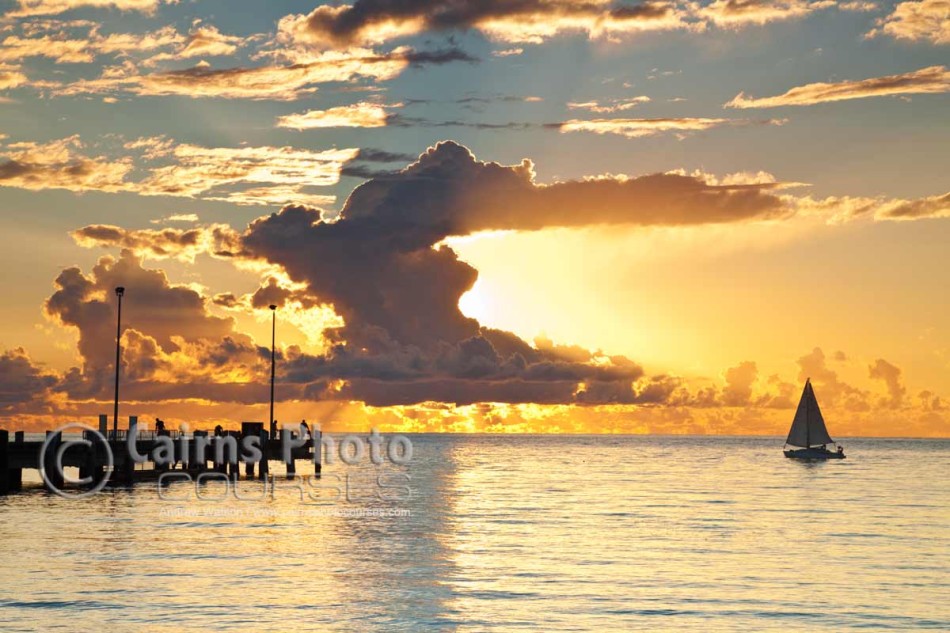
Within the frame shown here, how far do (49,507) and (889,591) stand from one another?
47959 mm

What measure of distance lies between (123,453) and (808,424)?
106 meters

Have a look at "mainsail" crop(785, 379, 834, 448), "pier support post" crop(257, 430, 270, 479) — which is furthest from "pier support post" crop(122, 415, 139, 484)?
"mainsail" crop(785, 379, 834, 448)

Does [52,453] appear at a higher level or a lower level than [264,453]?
higher

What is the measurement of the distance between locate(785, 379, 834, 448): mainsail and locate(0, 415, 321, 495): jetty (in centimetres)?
8005

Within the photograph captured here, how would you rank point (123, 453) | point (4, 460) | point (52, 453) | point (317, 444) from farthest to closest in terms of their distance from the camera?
point (317, 444)
point (123, 453)
point (4, 460)
point (52, 453)

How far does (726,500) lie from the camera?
278 ft

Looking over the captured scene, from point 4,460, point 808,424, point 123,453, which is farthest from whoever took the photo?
point 808,424

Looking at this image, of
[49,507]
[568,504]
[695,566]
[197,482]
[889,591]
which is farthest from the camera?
[197,482]

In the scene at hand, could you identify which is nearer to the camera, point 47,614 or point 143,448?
point 47,614

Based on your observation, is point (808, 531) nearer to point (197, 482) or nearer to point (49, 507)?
point (49, 507)

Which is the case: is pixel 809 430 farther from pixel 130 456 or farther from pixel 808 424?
pixel 130 456

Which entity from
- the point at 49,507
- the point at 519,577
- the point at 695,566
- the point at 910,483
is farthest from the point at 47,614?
the point at 910,483
